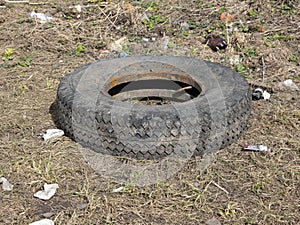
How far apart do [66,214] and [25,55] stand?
2.97m

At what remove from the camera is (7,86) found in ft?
16.5

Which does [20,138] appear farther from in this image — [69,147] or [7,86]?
[7,86]

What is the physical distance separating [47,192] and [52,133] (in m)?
0.77

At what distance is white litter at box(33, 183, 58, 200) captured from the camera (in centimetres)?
335

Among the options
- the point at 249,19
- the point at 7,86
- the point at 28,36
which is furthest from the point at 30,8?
the point at 249,19

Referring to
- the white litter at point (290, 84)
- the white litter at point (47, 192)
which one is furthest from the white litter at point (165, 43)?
the white litter at point (47, 192)

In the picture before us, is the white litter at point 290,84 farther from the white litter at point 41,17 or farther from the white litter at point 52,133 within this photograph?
the white litter at point 41,17

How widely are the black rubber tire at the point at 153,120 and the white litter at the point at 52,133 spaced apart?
5 cm

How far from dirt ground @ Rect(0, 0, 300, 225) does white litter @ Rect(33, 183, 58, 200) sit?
4cm

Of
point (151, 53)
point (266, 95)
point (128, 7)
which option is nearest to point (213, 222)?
point (266, 95)

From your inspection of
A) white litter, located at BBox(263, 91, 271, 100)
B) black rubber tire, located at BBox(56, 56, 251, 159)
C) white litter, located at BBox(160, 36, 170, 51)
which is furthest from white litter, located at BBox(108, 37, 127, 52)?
white litter, located at BBox(263, 91, 271, 100)

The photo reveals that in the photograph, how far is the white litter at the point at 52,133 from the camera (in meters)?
4.01

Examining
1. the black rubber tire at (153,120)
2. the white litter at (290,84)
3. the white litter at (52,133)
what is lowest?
the white litter at (290,84)

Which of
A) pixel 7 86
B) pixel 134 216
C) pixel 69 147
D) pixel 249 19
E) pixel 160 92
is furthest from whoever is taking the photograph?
pixel 249 19
